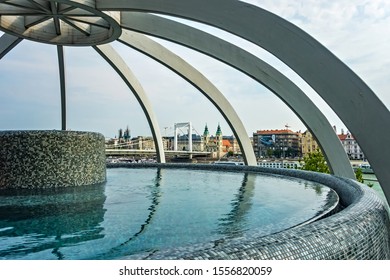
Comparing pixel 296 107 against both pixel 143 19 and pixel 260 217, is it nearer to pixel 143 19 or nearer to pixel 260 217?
pixel 143 19

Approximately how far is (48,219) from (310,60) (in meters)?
5.18

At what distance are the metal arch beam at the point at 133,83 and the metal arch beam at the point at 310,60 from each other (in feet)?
16.5

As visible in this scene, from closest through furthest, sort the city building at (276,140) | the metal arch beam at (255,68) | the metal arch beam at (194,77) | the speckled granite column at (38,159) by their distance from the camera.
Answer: the speckled granite column at (38,159) < the metal arch beam at (255,68) < the metal arch beam at (194,77) < the city building at (276,140)

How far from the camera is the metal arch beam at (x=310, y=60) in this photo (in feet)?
19.5

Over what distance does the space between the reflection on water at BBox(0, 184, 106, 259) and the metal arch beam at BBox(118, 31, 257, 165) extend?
6205 mm

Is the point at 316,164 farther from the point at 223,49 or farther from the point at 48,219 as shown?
the point at 48,219

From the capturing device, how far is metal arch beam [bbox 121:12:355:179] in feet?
32.7

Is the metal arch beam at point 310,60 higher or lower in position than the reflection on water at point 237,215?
higher

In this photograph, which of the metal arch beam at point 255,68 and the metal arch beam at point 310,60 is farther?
the metal arch beam at point 255,68

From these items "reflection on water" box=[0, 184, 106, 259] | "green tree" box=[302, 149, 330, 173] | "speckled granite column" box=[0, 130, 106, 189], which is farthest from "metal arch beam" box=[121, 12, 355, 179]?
"green tree" box=[302, 149, 330, 173]

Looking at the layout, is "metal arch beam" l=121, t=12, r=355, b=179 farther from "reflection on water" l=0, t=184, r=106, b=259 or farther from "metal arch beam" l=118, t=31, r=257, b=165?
"reflection on water" l=0, t=184, r=106, b=259

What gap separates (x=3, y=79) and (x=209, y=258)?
1819cm

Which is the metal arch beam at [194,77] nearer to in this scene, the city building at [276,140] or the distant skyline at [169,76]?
the distant skyline at [169,76]

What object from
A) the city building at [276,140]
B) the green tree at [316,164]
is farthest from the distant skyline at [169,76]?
the city building at [276,140]
